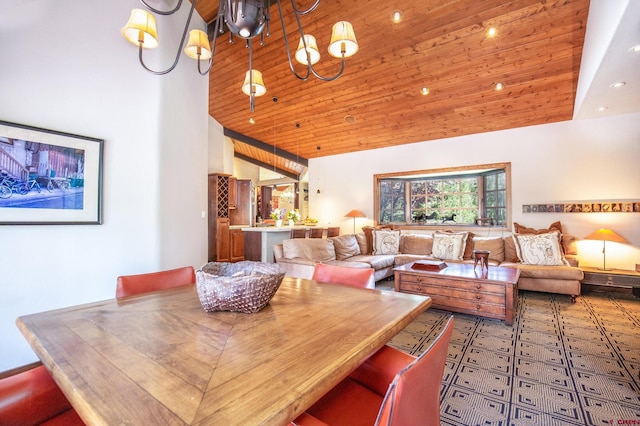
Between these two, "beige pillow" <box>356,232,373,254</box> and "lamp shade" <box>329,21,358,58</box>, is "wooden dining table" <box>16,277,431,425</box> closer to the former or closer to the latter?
"lamp shade" <box>329,21,358,58</box>

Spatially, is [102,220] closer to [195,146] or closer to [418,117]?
[195,146]

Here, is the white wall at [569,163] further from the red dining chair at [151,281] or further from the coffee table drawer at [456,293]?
the red dining chair at [151,281]

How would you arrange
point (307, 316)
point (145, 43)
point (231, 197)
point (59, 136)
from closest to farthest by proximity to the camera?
point (307, 316)
point (145, 43)
point (59, 136)
point (231, 197)

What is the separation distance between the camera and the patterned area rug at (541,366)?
169 cm

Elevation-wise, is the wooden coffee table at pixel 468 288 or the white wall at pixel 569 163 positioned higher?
the white wall at pixel 569 163

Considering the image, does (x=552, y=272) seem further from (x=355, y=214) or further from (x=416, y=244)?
(x=355, y=214)

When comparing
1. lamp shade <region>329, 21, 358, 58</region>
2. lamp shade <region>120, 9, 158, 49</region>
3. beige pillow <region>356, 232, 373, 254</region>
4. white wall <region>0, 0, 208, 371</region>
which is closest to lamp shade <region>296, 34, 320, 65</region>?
lamp shade <region>329, 21, 358, 58</region>

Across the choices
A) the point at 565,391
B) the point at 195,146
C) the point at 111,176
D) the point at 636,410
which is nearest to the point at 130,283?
the point at 111,176

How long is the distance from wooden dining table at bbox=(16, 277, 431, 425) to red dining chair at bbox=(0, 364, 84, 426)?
0.14 m

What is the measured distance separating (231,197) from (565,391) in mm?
6726

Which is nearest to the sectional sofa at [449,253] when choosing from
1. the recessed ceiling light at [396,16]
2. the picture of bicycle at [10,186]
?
the picture of bicycle at [10,186]

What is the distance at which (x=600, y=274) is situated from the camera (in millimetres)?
3889

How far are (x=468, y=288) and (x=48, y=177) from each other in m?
3.93

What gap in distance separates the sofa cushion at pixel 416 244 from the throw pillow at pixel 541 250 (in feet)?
4.52
